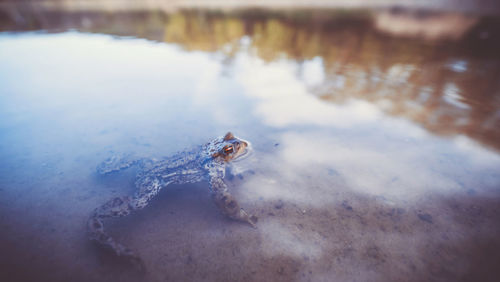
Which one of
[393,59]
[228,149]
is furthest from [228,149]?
[393,59]

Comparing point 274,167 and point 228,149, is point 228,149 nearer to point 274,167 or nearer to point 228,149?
point 228,149

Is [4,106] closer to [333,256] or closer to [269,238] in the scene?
[269,238]

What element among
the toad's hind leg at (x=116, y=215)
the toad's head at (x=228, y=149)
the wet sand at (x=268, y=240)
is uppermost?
the toad's head at (x=228, y=149)

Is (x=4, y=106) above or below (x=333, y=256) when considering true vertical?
above

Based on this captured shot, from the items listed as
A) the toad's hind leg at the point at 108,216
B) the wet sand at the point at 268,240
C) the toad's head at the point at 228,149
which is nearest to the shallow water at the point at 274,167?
the wet sand at the point at 268,240

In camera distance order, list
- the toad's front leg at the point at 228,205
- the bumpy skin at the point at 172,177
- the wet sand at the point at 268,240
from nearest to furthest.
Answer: the wet sand at the point at 268,240, the bumpy skin at the point at 172,177, the toad's front leg at the point at 228,205

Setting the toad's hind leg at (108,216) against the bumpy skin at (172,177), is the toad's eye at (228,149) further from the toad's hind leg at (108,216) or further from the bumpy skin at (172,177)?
the toad's hind leg at (108,216)

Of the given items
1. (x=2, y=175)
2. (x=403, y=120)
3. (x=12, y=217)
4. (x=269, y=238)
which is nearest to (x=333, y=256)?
(x=269, y=238)
